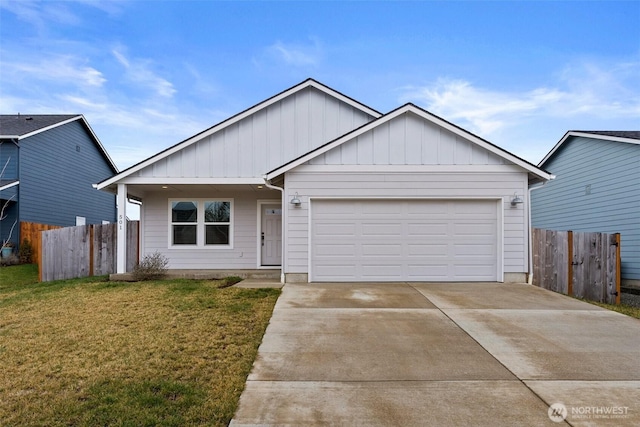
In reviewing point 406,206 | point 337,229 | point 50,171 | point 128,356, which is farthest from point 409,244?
point 50,171

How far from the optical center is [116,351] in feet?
15.1

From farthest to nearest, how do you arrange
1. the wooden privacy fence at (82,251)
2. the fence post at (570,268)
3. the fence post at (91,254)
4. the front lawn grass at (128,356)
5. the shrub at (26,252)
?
1. the shrub at (26,252)
2. the fence post at (91,254)
3. the wooden privacy fence at (82,251)
4. the fence post at (570,268)
5. the front lawn grass at (128,356)

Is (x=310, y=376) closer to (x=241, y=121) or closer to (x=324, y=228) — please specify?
(x=324, y=228)

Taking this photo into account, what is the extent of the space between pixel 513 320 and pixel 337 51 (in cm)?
1387

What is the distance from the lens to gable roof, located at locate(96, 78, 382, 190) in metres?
10.8

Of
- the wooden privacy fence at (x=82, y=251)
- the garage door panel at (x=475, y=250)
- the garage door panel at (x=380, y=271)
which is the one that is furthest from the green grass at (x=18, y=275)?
the garage door panel at (x=475, y=250)

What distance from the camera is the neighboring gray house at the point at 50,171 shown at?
15.7 meters

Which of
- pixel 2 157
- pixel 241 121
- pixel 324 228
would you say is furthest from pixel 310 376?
pixel 2 157

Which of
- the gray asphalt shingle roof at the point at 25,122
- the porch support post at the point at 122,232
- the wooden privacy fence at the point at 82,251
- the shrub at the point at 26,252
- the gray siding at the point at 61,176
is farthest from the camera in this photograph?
the gray siding at the point at 61,176

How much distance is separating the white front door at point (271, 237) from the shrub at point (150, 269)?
3076mm

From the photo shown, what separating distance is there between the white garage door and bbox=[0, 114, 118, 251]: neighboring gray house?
13.9 metres

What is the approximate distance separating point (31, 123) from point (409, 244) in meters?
18.5

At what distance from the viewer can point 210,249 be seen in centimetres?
1223

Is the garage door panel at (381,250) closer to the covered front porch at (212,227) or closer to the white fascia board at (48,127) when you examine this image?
the covered front porch at (212,227)
